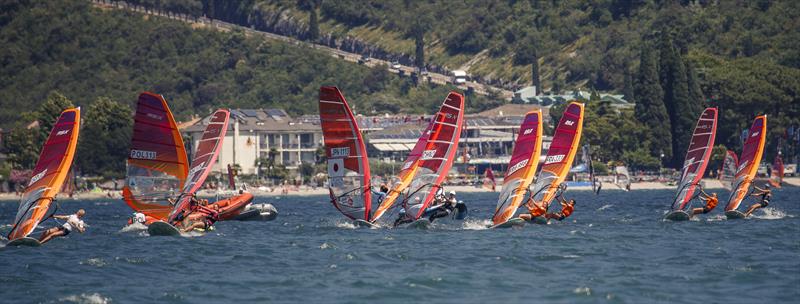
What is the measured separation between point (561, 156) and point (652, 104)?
80.5 meters

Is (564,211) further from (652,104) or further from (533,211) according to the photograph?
(652,104)

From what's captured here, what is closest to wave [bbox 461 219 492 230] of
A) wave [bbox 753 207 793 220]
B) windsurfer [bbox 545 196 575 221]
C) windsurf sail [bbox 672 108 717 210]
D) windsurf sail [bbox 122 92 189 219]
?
windsurfer [bbox 545 196 575 221]

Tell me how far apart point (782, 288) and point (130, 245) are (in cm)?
2405

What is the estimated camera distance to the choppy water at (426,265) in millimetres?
36750

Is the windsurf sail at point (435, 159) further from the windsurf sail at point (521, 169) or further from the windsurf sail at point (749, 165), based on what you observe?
the windsurf sail at point (749, 165)

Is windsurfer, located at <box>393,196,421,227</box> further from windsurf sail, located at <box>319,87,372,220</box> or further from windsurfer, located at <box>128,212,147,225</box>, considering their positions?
windsurfer, located at <box>128,212,147,225</box>

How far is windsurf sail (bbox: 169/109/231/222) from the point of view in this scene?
55.0 m

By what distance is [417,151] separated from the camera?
59469 millimetres

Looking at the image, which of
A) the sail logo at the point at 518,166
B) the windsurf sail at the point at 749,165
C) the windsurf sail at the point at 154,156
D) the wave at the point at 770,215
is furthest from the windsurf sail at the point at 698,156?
the windsurf sail at the point at 154,156

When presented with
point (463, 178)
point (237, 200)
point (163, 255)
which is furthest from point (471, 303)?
point (463, 178)

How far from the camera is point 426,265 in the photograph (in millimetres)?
42594

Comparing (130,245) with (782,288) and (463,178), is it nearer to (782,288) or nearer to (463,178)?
(782,288)

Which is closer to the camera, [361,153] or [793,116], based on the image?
[361,153]

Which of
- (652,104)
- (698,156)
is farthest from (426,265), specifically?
(652,104)
